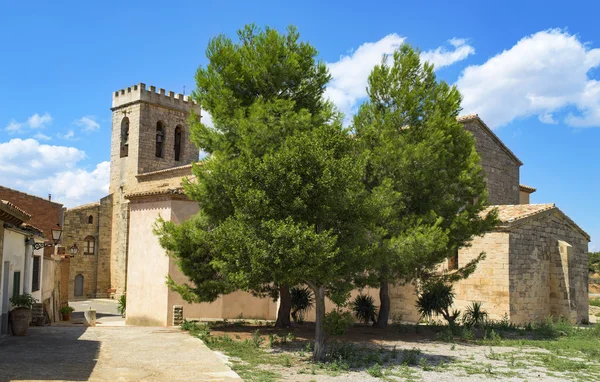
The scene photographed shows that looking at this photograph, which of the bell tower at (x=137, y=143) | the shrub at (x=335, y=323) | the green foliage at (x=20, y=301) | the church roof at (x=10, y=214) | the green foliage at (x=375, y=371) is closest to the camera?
the green foliage at (x=375, y=371)

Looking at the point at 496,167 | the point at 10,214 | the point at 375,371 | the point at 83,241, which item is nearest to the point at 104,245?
the point at 83,241

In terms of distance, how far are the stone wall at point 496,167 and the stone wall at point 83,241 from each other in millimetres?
29522

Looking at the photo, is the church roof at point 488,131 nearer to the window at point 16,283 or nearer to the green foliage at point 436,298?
the green foliage at point 436,298

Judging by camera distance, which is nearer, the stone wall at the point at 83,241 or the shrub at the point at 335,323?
the shrub at the point at 335,323

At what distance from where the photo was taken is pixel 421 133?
733 inches

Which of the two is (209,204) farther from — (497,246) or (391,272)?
(497,246)

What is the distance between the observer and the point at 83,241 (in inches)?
1644

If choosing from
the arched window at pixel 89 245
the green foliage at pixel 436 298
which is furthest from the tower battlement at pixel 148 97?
the green foliage at pixel 436 298

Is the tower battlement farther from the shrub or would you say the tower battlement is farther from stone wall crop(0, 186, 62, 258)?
the shrub

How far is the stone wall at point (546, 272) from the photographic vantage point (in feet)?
72.8

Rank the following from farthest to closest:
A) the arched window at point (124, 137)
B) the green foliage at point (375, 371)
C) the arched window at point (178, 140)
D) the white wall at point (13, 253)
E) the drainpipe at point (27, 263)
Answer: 1. the arched window at point (178, 140)
2. the arched window at point (124, 137)
3. the drainpipe at point (27, 263)
4. the white wall at point (13, 253)
5. the green foliage at point (375, 371)

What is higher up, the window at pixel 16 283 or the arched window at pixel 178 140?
the arched window at pixel 178 140

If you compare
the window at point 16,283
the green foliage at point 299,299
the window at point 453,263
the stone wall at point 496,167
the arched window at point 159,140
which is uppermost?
the arched window at point 159,140

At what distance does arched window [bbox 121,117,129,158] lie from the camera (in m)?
44.2
